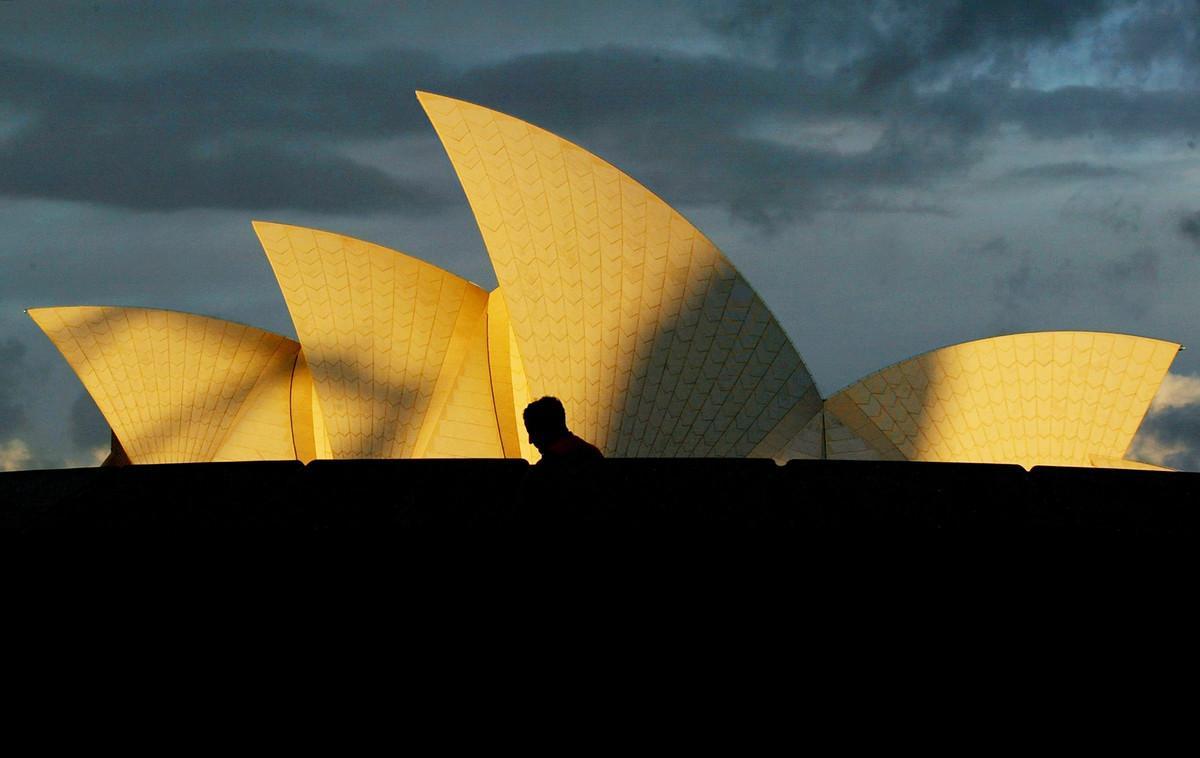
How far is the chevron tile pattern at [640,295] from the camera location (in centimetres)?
1596

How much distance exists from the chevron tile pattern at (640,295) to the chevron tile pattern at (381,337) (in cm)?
419

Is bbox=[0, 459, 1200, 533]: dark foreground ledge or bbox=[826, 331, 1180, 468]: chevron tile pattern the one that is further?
bbox=[826, 331, 1180, 468]: chevron tile pattern

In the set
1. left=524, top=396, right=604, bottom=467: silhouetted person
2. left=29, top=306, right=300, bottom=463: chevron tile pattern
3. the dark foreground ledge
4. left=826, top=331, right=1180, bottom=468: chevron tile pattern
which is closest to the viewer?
the dark foreground ledge

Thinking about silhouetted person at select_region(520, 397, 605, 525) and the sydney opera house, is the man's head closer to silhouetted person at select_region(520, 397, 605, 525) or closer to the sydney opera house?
silhouetted person at select_region(520, 397, 605, 525)

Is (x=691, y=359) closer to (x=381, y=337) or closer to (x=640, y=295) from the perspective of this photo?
(x=640, y=295)

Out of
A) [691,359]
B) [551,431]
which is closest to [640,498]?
[551,431]

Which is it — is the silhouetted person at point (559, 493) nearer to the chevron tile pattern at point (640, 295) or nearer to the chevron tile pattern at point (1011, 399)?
the chevron tile pattern at point (640, 295)

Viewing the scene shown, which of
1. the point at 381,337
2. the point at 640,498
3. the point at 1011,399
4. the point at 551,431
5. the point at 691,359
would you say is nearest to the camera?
the point at 640,498

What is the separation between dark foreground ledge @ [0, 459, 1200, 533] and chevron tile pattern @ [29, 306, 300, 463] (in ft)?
70.3

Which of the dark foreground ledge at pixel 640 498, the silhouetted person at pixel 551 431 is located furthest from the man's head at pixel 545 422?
the dark foreground ledge at pixel 640 498

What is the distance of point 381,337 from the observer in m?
20.1

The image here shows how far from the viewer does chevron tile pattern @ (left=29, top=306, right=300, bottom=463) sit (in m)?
23.4

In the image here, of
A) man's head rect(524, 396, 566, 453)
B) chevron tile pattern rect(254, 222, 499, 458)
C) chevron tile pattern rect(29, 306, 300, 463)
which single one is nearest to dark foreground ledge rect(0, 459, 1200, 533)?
Answer: man's head rect(524, 396, 566, 453)

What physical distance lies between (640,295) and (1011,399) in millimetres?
6937
